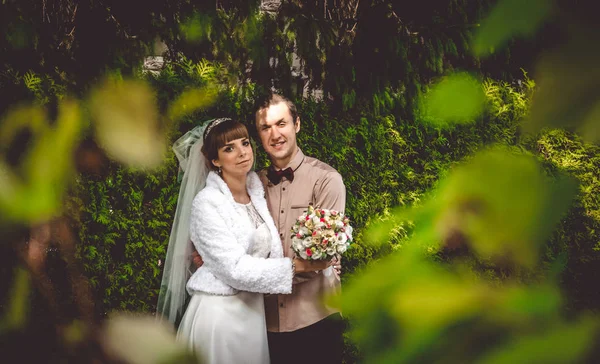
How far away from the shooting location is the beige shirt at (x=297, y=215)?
2.61 metres

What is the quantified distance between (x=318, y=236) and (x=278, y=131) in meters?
0.77

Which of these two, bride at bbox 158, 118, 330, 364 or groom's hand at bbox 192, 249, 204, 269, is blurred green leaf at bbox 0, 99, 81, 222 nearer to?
bride at bbox 158, 118, 330, 364

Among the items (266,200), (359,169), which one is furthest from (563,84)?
(359,169)

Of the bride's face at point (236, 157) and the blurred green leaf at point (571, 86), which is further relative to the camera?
the bride's face at point (236, 157)

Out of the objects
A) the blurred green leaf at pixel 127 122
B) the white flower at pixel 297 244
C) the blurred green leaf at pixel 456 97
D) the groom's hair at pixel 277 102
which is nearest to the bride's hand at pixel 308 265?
the white flower at pixel 297 244

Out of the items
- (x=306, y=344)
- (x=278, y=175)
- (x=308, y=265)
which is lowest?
(x=306, y=344)

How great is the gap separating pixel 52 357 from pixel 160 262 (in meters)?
3.06

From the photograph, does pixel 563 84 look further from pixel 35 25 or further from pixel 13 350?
pixel 35 25

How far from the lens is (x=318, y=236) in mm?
2281

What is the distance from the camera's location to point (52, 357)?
0.41 m

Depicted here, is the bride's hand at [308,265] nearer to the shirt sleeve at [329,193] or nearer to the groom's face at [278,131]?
the shirt sleeve at [329,193]

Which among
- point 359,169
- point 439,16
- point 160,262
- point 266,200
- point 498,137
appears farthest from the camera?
point 498,137

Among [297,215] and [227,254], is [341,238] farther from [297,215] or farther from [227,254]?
[227,254]

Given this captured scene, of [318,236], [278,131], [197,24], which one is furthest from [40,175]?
[278,131]
